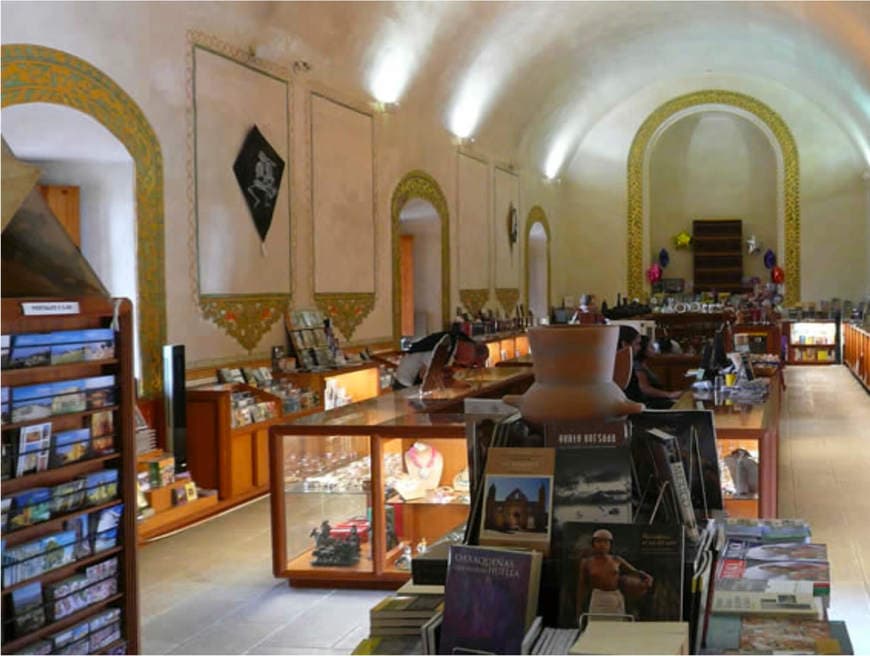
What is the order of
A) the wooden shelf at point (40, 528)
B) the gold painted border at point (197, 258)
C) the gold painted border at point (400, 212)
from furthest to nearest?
the gold painted border at point (400, 212) < the gold painted border at point (197, 258) < the wooden shelf at point (40, 528)

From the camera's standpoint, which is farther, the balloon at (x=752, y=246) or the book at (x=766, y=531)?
the balloon at (x=752, y=246)

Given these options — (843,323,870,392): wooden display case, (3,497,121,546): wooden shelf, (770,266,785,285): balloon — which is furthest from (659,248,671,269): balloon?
(3,497,121,546): wooden shelf

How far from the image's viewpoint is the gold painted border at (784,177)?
2127cm

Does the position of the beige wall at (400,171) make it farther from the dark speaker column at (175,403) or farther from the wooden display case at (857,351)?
the wooden display case at (857,351)

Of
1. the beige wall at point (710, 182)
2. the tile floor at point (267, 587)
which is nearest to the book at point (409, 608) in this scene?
the tile floor at point (267, 587)

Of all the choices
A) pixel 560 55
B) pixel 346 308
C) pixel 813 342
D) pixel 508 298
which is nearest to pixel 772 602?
pixel 346 308

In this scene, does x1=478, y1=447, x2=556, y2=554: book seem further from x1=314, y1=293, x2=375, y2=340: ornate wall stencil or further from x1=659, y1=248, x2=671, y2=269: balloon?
Answer: x1=659, y1=248, x2=671, y2=269: balloon

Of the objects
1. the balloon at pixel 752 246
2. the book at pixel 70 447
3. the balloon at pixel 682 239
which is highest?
the balloon at pixel 682 239

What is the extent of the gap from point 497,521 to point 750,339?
12321 mm

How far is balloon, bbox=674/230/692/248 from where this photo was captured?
75.8ft

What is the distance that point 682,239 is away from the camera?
910 inches

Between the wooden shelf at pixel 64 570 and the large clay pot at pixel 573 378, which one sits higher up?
the large clay pot at pixel 573 378

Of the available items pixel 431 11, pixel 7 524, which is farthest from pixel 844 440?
pixel 7 524

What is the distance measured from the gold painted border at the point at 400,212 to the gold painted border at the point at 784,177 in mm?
8527
